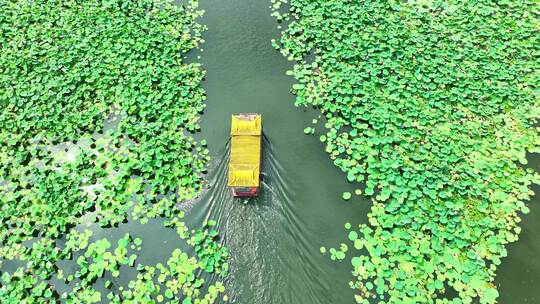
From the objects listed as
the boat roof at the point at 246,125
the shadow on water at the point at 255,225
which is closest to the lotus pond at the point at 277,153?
→ the shadow on water at the point at 255,225

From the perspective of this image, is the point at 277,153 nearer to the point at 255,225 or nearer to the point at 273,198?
the point at 273,198

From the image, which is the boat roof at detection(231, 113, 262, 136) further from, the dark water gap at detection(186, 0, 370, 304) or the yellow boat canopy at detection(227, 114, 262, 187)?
the dark water gap at detection(186, 0, 370, 304)

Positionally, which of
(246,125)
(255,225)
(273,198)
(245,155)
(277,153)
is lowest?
(255,225)

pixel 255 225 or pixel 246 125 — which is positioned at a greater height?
pixel 246 125

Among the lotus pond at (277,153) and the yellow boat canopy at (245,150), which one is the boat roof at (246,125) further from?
the lotus pond at (277,153)

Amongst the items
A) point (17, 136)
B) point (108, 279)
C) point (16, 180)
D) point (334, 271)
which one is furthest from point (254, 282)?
point (17, 136)

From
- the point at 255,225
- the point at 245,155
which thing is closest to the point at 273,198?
the point at 255,225

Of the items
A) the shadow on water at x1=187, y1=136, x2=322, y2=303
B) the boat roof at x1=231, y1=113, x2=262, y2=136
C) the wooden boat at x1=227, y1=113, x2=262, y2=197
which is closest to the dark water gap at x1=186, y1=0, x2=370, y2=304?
the shadow on water at x1=187, y1=136, x2=322, y2=303
